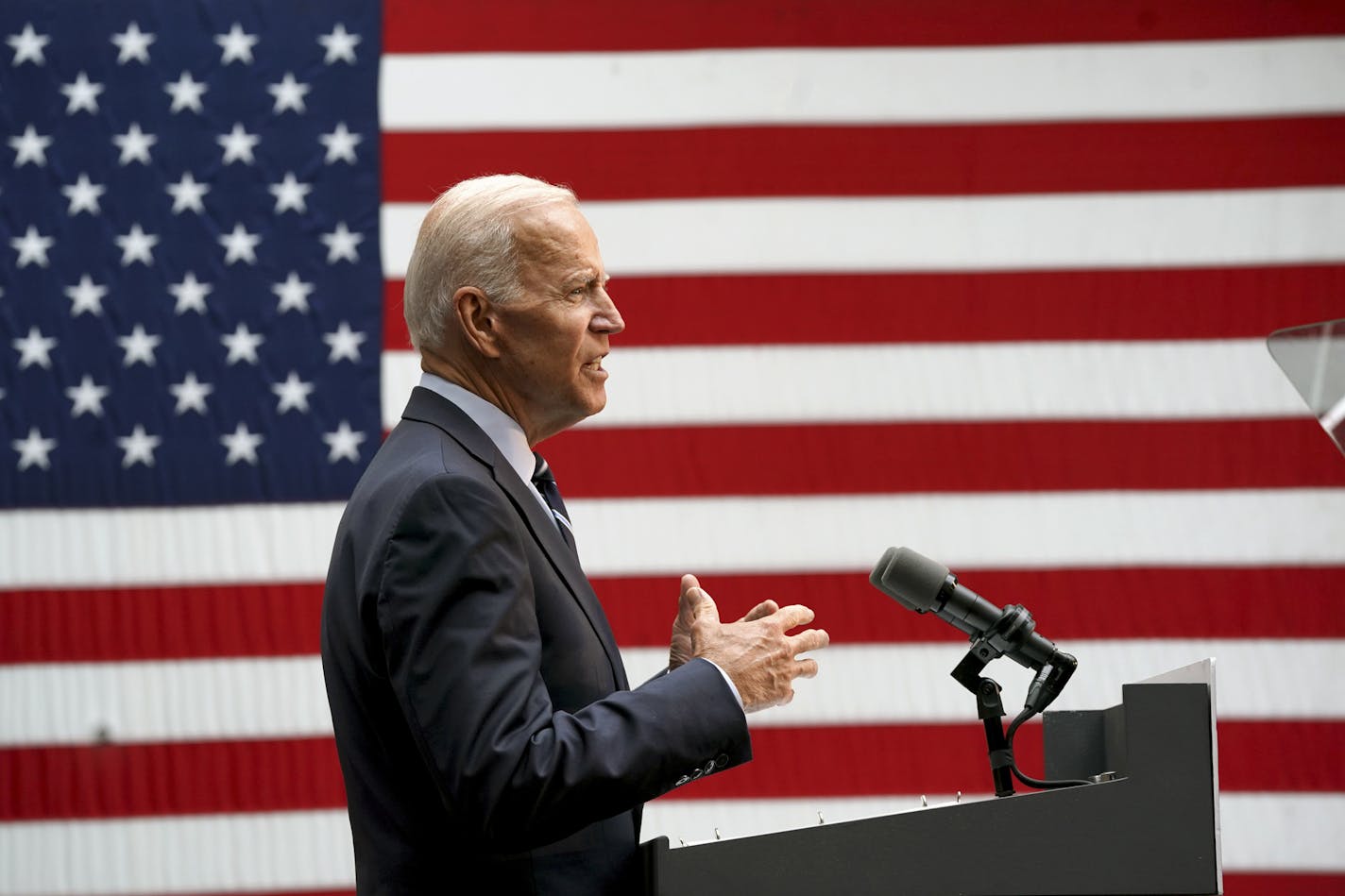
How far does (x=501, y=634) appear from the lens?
3.15 feet

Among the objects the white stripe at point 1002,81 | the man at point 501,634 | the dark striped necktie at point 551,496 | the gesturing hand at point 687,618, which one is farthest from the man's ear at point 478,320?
the white stripe at point 1002,81

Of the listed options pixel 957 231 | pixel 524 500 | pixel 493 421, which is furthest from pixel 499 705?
pixel 957 231

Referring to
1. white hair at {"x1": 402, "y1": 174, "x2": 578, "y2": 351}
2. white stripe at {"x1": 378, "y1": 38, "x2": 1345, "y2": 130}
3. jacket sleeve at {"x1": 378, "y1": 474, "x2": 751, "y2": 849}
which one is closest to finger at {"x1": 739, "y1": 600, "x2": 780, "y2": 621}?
jacket sleeve at {"x1": 378, "y1": 474, "x2": 751, "y2": 849}

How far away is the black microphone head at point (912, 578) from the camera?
47.7 inches

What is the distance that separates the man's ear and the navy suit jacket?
0.26 feet

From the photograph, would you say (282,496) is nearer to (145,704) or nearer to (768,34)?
(145,704)

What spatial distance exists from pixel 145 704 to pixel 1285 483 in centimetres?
233

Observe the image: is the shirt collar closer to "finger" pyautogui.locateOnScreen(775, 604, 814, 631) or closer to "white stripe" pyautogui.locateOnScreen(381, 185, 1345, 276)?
"finger" pyautogui.locateOnScreen(775, 604, 814, 631)

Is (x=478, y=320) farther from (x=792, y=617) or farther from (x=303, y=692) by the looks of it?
(x=303, y=692)

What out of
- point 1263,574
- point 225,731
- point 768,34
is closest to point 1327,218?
point 1263,574

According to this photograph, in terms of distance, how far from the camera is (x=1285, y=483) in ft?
8.51

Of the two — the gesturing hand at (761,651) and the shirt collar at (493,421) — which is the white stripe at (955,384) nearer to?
the shirt collar at (493,421)

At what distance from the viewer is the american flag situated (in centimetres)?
258

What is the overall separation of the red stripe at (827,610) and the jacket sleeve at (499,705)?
159 centimetres
